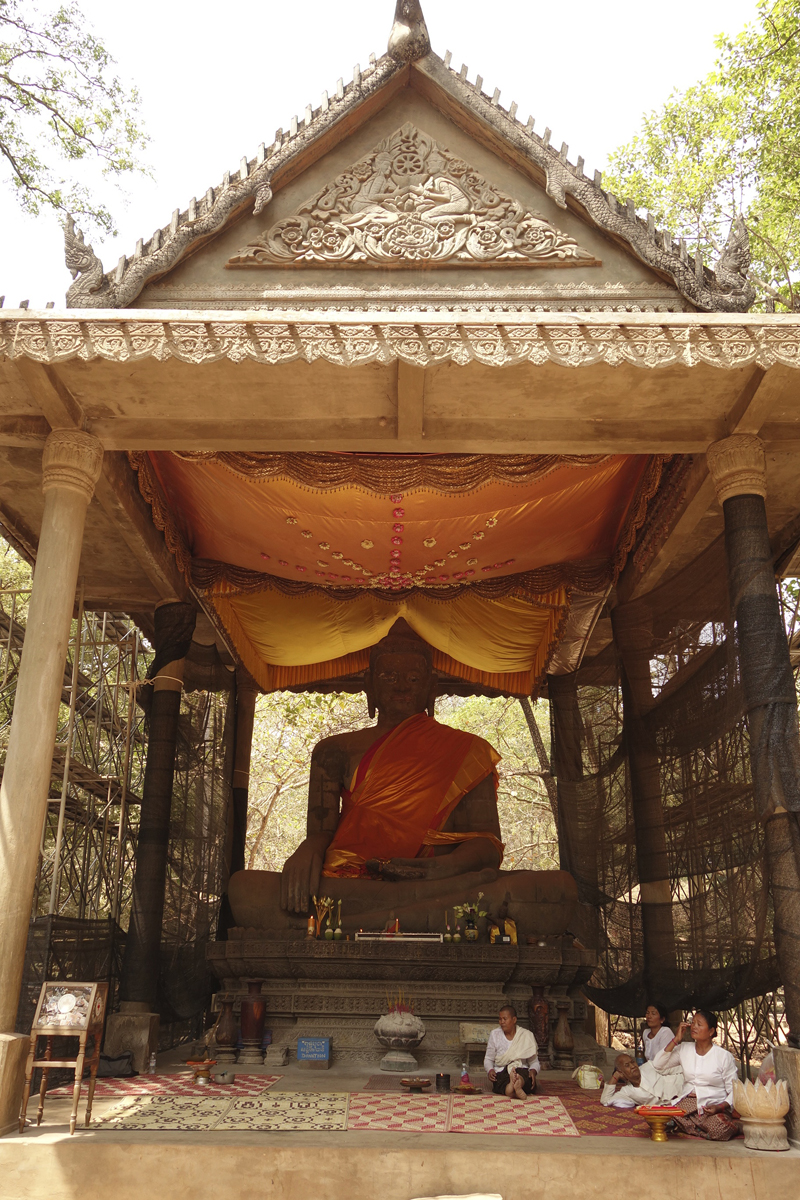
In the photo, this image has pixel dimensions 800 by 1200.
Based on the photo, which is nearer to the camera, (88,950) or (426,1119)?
(426,1119)

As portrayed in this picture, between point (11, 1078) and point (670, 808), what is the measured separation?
5.21 metres

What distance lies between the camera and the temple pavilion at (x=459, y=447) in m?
6.07

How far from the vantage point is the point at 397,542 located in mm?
9141

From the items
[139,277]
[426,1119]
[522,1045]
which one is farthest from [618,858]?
[139,277]

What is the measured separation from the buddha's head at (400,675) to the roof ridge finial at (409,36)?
21.0ft

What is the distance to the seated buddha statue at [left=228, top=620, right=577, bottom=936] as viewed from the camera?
9055 millimetres

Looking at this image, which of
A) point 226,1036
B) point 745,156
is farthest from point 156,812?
point 745,156

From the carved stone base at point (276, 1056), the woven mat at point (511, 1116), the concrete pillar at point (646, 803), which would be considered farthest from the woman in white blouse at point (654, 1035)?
the carved stone base at point (276, 1056)

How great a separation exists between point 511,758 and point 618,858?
18.2 meters

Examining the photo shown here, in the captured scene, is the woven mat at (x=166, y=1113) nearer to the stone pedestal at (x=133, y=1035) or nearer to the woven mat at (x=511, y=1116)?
the woven mat at (x=511, y=1116)

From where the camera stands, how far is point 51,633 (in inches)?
246

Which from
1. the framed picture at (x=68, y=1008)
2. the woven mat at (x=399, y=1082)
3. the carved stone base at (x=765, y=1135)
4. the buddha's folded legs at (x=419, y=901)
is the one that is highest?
the buddha's folded legs at (x=419, y=901)

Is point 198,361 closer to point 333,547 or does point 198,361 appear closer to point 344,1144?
point 333,547

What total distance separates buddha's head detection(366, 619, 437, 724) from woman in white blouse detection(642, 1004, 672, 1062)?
5054mm
